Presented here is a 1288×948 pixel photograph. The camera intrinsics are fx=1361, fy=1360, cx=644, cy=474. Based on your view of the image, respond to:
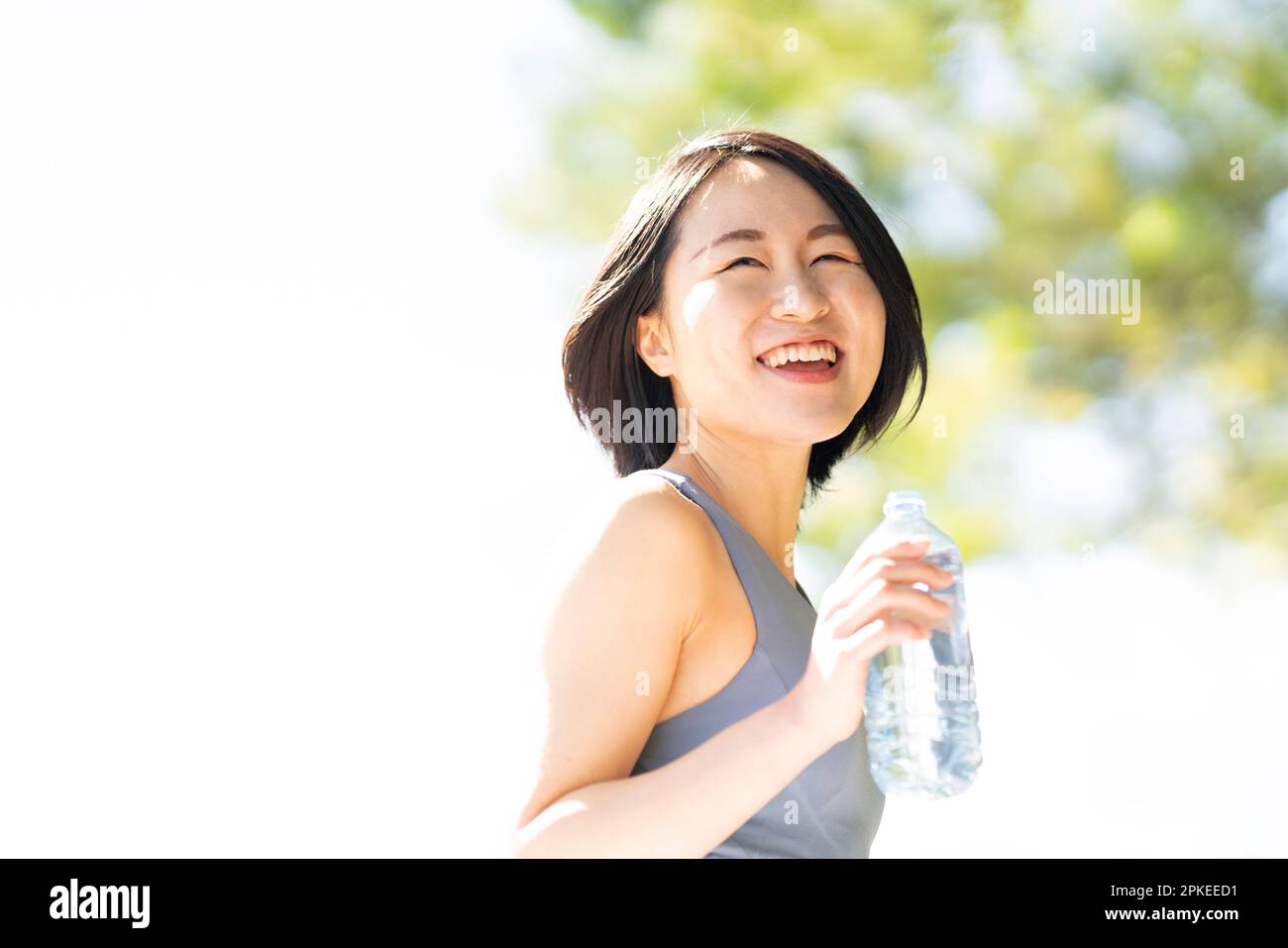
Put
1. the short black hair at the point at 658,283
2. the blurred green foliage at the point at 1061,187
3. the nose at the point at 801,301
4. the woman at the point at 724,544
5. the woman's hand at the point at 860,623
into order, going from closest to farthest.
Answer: the woman's hand at the point at 860,623 → the woman at the point at 724,544 → the nose at the point at 801,301 → the short black hair at the point at 658,283 → the blurred green foliage at the point at 1061,187

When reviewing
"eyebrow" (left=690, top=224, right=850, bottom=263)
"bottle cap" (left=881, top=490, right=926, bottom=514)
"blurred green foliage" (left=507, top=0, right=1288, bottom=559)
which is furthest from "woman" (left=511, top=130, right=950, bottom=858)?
"blurred green foliage" (left=507, top=0, right=1288, bottom=559)

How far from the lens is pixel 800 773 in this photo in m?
1.31

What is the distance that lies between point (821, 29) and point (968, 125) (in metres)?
0.54

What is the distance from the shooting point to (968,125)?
13.7 feet

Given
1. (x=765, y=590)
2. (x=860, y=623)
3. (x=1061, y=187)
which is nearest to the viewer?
(x=860, y=623)

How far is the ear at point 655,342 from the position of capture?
1.54 m

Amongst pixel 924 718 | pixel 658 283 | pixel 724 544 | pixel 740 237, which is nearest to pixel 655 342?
pixel 658 283

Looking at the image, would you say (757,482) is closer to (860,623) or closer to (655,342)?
(655,342)

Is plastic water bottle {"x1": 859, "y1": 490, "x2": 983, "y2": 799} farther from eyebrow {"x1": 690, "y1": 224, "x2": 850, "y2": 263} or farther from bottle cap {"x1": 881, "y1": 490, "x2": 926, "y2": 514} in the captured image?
eyebrow {"x1": 690, "y1": 224, "x2": 850, "y2": 263}

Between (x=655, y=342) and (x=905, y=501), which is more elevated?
(x=655, y=342)

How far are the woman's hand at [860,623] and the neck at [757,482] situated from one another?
0.46 metres

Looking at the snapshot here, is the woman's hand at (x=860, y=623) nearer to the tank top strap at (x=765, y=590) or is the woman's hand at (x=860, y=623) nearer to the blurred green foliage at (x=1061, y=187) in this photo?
the tank top strap at (x=765, y=590)

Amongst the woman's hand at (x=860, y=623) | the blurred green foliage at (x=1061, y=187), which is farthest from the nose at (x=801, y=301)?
the blurred green foliage at (x=1061, y=187)

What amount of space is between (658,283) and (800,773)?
22.0 inches
